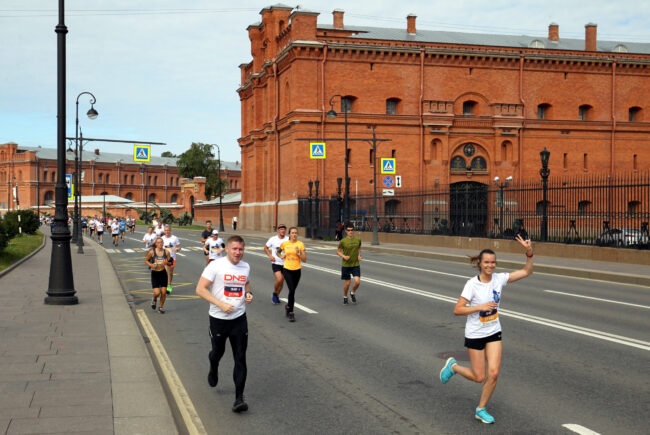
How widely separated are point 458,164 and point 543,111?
32.3 ft

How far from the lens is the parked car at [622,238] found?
21.5 m

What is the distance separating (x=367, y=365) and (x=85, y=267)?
620 inches

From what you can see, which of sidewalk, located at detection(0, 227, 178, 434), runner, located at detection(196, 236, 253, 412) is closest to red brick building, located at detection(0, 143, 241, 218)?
sidewalk, located at detection(0, 227, 178, 434)

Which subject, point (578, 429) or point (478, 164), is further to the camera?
point (478, 164)

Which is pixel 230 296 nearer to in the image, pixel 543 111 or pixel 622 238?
pixel 622 238

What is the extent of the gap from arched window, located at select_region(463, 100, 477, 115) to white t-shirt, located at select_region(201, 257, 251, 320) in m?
53.6

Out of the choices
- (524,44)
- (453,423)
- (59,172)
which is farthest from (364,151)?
(453,423)

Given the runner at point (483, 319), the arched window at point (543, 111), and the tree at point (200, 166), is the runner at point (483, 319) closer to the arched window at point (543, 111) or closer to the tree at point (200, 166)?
the arched window at point (543, 111)

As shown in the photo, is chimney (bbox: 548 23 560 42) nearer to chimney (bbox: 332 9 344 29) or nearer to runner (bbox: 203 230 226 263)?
chimney (bbox: 332 9 344 29)

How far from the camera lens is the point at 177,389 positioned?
22.2ft

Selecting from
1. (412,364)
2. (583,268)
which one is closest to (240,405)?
(412,364)

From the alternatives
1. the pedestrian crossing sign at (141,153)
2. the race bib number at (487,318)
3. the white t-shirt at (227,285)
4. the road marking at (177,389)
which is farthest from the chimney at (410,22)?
the race bib number at (487,318)

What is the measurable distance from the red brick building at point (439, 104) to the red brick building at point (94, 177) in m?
65.6

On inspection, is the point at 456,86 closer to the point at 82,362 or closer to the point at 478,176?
the point at 478,176
